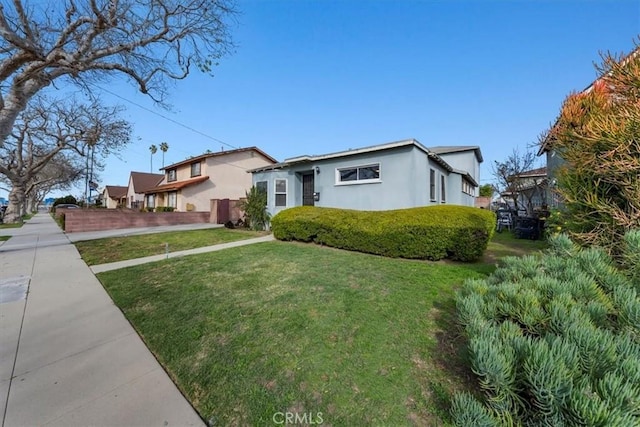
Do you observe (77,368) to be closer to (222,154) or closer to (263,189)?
(263,189)

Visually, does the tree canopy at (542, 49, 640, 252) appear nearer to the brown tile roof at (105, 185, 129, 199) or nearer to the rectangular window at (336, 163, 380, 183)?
the rectangular window at (336, 163, 380, 183)

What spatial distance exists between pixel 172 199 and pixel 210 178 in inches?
192

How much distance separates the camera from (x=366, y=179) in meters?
10.2

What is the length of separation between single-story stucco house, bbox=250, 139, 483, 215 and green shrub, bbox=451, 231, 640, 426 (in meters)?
7.01

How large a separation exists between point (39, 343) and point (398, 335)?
442cm

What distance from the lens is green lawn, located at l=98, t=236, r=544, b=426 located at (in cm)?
215

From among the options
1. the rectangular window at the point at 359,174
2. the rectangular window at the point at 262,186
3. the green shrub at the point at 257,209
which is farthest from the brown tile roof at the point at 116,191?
the rectangular window at the point at 359,174

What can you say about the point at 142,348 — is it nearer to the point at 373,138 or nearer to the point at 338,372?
the point at 338,372

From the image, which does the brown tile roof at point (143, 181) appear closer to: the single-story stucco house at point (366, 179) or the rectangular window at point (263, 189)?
the rectangular window at point (263, 189)

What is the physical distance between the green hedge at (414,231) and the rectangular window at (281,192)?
4948 mm

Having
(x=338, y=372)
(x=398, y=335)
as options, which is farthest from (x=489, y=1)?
(x=338, y=372)

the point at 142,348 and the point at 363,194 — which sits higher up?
the point at 363,194

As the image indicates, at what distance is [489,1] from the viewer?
7145 millimetres

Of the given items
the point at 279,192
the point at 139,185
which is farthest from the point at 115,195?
the point at 279,192
